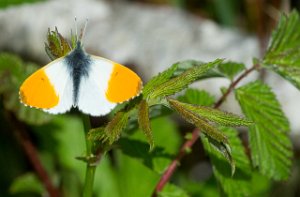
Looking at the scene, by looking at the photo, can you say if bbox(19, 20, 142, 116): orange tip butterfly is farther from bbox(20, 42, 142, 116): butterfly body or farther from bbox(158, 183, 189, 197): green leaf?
bbox(158, 183, 189, 197): green leaf

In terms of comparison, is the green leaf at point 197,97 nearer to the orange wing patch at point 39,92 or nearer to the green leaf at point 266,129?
A: the green leaf at point 266,129

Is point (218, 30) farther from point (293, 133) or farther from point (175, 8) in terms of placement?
point (293, 133)

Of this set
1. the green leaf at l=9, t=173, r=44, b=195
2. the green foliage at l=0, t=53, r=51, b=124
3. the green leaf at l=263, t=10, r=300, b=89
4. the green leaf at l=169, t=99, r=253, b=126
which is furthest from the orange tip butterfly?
the green leaf at l=9, t=173, r=44, b=195

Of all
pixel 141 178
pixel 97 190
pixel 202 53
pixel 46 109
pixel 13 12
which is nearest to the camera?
pixel 46 109

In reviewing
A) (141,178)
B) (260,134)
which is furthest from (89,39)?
(260,134)

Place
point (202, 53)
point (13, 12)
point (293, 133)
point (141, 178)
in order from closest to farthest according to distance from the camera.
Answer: point (141, 178), point (293, 133), point (202, 53), point (13, 12)

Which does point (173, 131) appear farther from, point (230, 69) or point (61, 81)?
point (61, 81)

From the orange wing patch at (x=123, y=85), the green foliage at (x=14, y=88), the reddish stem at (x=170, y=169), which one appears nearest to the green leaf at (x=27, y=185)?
the green foliage at (x=14, y=88)
